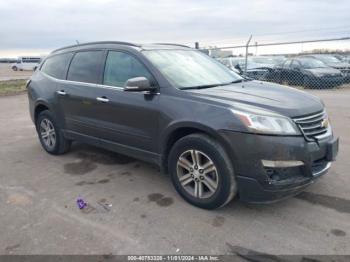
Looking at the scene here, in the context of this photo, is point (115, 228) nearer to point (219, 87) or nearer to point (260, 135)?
point (260, 135)

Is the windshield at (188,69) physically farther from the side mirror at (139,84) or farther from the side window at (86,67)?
the side window at (86,67)

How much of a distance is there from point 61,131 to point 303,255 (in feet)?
13.2

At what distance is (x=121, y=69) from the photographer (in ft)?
15.0

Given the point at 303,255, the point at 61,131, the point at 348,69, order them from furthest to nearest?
1. the point at 348,69
2. the point at 61,131
3. the point at 303,255

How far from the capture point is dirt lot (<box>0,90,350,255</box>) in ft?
10.2

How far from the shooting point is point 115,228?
344 centimetres

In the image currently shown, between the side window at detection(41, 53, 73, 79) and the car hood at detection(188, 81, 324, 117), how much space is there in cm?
255

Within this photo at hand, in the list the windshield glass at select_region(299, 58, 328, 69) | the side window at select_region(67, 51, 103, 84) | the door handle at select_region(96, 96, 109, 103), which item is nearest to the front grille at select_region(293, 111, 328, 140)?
the door handle at select_region(96, 96, 109, 103)

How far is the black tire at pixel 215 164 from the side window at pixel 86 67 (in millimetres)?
1750

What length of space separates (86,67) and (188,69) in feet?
5.16

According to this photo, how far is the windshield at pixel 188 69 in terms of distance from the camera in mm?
4164

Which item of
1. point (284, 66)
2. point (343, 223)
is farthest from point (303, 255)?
point (284, 66)

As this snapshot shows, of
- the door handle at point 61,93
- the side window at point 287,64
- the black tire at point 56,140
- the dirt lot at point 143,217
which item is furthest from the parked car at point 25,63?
the dirt lot at point 143,217

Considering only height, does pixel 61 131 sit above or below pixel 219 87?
below
